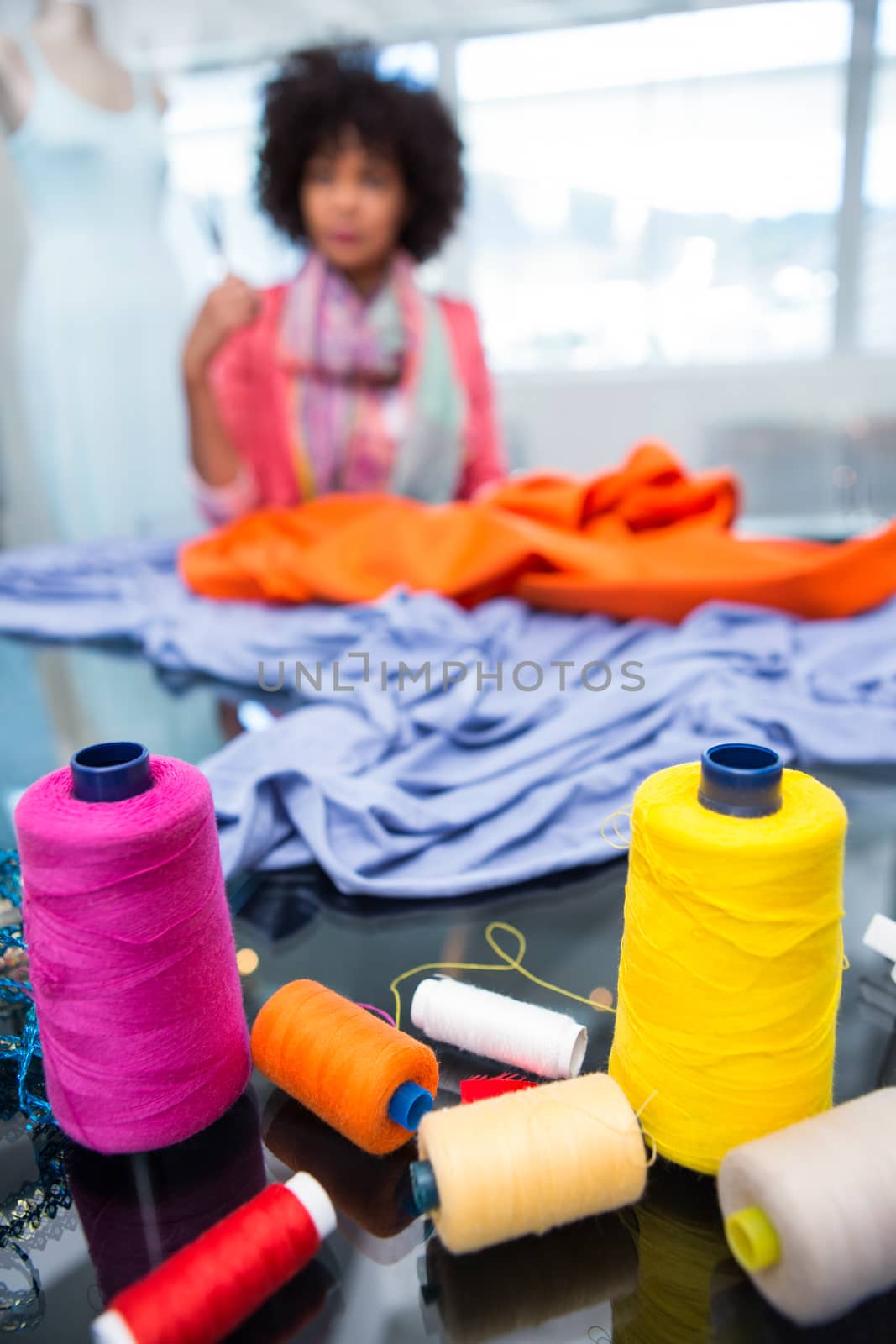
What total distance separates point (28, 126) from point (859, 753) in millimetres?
2316

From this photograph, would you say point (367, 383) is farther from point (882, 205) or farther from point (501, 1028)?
point (882, 205)

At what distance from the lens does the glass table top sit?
1.65ft

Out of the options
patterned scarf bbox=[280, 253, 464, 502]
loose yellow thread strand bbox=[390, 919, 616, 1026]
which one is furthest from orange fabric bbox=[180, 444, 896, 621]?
loose yellow thread strand bbox=[390, 919, 616, 1026]

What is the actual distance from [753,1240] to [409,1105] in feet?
0.67

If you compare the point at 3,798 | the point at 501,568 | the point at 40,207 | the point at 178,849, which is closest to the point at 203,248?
the point at 40,207

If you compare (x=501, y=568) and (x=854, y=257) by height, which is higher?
(x=854, y=257)

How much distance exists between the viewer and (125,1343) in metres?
0.44

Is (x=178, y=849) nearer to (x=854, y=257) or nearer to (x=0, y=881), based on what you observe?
(x=0, y=881)

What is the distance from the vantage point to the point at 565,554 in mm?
1606

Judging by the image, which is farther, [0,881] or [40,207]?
[40,207]

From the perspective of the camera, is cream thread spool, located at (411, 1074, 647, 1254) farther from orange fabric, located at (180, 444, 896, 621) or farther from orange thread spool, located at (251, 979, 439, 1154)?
orange fabric, located at (180, 444, 896, 621)

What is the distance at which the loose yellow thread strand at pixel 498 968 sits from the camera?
28.9 inches

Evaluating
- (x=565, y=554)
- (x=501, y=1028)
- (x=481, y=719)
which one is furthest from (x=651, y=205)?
(x=501, y=1028)

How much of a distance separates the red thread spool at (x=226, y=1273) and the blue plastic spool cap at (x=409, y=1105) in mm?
73
